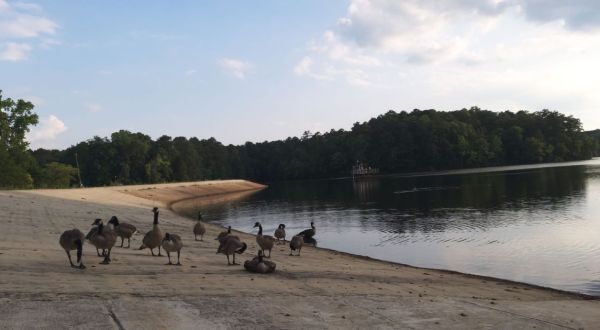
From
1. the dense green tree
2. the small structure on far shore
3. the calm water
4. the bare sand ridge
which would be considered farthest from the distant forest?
the bare sand ridge

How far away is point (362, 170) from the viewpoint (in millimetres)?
190000

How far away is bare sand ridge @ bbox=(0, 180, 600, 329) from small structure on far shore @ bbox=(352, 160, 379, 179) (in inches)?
6629

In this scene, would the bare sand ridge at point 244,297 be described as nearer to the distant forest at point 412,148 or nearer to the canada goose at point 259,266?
the canada goose at point 259,266

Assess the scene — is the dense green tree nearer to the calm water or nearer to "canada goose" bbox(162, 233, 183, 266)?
the calm water

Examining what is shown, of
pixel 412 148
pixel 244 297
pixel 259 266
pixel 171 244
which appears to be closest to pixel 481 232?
pixel 259 266

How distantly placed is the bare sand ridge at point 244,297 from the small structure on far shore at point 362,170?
16839cm

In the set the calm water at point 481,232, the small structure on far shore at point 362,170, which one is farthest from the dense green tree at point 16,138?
the small structure on far shore at point 362,170

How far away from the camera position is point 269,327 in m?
9.69

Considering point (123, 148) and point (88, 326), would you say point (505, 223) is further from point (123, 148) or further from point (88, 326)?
point (123, 148)

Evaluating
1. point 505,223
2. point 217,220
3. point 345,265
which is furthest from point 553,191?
point 345,265

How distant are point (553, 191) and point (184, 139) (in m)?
148

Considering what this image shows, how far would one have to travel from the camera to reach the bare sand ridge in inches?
381

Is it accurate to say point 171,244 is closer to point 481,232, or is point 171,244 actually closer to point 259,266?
point 259,266

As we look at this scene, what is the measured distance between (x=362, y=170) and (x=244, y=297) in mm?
179477
